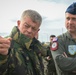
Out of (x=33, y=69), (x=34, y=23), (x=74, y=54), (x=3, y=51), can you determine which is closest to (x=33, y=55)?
(x=33, y=69)

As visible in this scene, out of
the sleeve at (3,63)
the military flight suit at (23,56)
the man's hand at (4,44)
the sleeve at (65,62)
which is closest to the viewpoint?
the man's hand at (4,44)

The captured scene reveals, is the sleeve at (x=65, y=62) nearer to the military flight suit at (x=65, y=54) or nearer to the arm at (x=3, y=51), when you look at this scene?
the military flight suit at (x=65, y=54)

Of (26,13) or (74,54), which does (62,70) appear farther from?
(26,13)

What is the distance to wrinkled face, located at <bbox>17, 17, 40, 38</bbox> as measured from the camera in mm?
2820

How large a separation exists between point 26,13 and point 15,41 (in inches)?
20.5

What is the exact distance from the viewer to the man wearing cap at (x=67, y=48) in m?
3.53

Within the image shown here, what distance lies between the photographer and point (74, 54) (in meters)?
3.71

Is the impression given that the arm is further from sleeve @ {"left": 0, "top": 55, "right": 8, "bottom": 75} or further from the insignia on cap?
the insignia on cap

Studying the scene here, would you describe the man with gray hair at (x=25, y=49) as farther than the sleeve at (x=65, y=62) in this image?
No

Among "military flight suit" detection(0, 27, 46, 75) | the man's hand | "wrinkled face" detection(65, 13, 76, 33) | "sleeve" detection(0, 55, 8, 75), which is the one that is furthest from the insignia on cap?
the man's hand

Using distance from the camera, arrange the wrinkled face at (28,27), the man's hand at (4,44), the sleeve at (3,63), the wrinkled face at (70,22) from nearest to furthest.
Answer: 1. the man's hand at (4,44)
2. the sleeve at (3,63)
3. the wrinkled face at (28,27)
4. the wrinkled face at (70,22)

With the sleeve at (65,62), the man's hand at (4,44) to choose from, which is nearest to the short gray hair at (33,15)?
the sleeve at (65,62)

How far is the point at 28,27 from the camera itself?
2.85 meters

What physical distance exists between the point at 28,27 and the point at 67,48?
1169 millimetres
